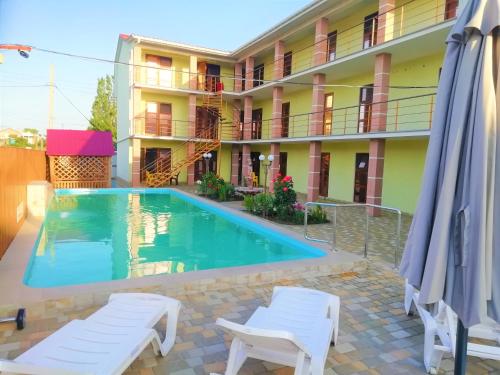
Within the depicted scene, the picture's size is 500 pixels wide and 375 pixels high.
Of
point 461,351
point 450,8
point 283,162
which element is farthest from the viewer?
point 283,162

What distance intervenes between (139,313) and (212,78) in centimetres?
2009

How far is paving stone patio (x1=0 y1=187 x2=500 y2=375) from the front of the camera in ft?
9.86

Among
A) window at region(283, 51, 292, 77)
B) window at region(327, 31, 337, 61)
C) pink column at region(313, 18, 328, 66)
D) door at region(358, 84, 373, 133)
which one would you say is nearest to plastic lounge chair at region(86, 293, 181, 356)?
door at region(358, 84, 373, 133)

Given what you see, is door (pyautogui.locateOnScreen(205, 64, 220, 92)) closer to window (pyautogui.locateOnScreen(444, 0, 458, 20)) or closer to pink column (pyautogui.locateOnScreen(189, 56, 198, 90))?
pink column (pyautogui.locateOnScreen(189, 56, 198, 90))

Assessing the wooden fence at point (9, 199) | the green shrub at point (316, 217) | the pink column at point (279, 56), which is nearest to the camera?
the wooden fence at point (9, 199)

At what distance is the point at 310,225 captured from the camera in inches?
388

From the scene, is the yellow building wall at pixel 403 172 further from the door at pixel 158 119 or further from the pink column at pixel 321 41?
the door at pixel 158 119

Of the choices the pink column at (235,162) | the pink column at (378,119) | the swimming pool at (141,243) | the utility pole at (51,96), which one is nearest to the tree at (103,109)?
the utility pole at (51,96)

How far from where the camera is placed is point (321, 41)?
14.2 m

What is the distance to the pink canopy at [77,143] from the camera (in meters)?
17.8

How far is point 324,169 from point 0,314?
1470 centimetres

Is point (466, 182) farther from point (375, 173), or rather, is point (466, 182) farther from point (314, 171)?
point (314, 171)

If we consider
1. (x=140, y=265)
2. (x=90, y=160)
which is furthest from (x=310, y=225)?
(x=90, y=160)

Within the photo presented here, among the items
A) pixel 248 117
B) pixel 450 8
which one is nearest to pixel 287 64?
pixel 248 117
